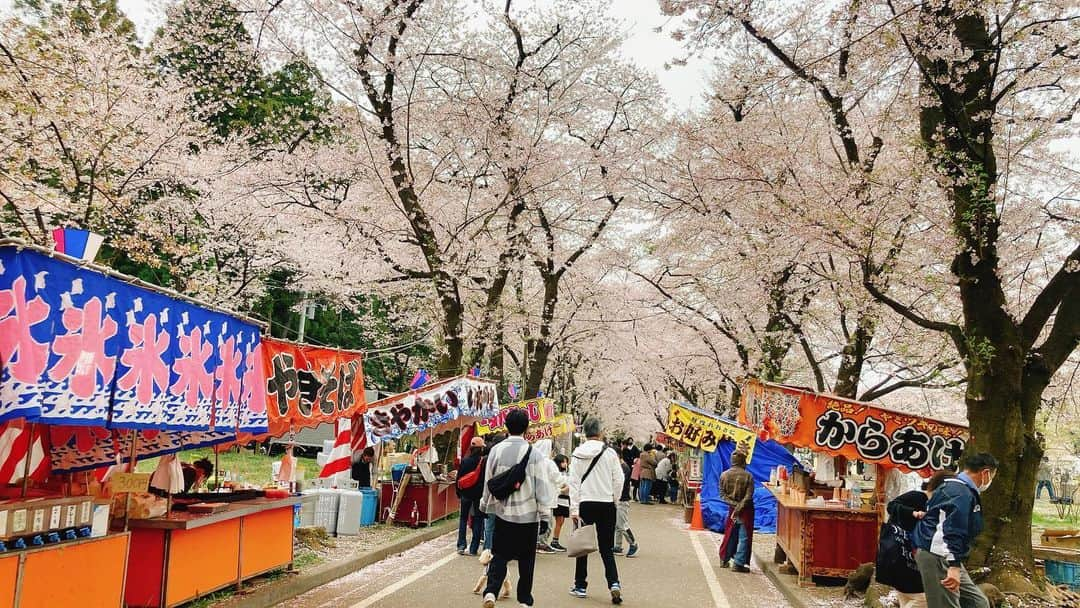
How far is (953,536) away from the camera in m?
5.91

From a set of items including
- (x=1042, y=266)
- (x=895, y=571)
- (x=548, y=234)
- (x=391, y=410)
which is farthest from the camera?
(x=548, y=234)

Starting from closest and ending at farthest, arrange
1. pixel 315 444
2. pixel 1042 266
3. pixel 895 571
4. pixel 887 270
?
pixel 895 571 → pixel 887 270 → pixel 1042 266 → pixel 315 444

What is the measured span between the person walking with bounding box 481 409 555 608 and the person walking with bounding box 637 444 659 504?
23.1 meters

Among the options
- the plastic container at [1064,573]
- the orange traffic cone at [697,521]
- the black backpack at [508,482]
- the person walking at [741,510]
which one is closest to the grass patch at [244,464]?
the orange traffic cone at [697,521]

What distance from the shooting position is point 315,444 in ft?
122

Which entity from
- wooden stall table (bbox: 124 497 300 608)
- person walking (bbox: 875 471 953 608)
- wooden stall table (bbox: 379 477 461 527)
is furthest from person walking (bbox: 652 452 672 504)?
person walking (bbox: 875 471 953 608)

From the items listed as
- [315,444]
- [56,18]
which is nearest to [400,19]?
[56,18]

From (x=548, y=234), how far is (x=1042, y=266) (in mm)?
12118

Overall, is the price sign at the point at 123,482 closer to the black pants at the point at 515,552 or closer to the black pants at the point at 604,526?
the black pants at the point at 515,552

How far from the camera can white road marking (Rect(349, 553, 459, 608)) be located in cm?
852

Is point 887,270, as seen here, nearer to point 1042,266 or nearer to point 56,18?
point 1042,266

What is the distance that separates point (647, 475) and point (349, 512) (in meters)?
18.7

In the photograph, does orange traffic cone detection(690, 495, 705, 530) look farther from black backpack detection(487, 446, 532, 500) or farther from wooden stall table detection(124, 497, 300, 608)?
black backpack detection(487, 446, 532, 500)

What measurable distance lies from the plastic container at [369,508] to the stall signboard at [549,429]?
224 inches
